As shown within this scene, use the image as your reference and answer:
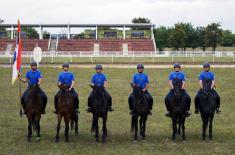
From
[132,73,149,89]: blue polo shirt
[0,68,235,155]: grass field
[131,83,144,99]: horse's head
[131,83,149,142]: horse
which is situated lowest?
[0,68,235,155]: grass field

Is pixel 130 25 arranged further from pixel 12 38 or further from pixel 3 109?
pixel 3 109

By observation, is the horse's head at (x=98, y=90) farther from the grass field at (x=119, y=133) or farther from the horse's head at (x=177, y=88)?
the horse's head at (x=177, y=88)

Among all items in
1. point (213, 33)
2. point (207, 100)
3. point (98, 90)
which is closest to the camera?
point (98, 90)

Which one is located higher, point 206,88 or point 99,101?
point 206,88

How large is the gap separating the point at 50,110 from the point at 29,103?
8339mm

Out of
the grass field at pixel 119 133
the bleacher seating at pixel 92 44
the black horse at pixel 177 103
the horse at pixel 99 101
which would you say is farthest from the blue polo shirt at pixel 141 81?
the bleacher seating at pixel 92 44

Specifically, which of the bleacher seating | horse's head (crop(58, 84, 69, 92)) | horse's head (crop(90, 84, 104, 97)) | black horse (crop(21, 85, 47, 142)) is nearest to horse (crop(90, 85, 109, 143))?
horse's head (crop(90, 84, 104, 97))

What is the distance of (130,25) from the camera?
9400cm

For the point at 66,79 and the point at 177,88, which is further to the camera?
the point at 66,79

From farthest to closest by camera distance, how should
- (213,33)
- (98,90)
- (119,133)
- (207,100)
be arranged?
(213,33) → (119,133) → (207,100) → (98,90)

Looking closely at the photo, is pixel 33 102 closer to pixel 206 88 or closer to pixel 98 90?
pixel 98 90

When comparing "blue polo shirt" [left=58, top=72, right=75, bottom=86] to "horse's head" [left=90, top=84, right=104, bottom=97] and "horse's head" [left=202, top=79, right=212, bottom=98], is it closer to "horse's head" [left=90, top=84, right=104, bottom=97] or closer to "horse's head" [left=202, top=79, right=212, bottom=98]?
"horse's head" [left=90, top=84, right=104, bottom=97]

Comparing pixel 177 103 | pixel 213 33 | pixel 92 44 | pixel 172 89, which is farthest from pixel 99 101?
pixel 213 33

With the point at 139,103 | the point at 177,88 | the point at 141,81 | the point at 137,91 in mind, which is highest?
the point at 141,81
